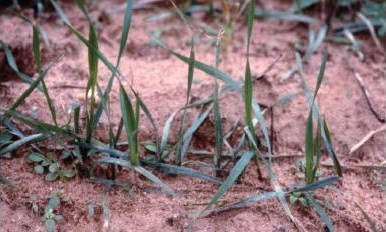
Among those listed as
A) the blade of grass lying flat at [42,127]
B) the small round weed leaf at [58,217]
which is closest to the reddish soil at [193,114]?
the small round weed leaf at [58,217]

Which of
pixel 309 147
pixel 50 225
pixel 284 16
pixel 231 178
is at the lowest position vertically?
pixel 50 225

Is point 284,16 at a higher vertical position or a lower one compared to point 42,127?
higher

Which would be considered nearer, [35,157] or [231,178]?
[231,178]

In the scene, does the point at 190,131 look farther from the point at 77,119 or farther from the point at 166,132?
the point at 77,119

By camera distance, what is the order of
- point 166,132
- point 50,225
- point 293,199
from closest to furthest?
point 50,225 < point 293,199 < point 166,132

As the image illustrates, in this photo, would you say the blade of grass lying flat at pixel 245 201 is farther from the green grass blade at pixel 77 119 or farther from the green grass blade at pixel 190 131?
the green grass blade at pixel 77 119

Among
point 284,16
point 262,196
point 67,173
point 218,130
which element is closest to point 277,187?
point 262,196
